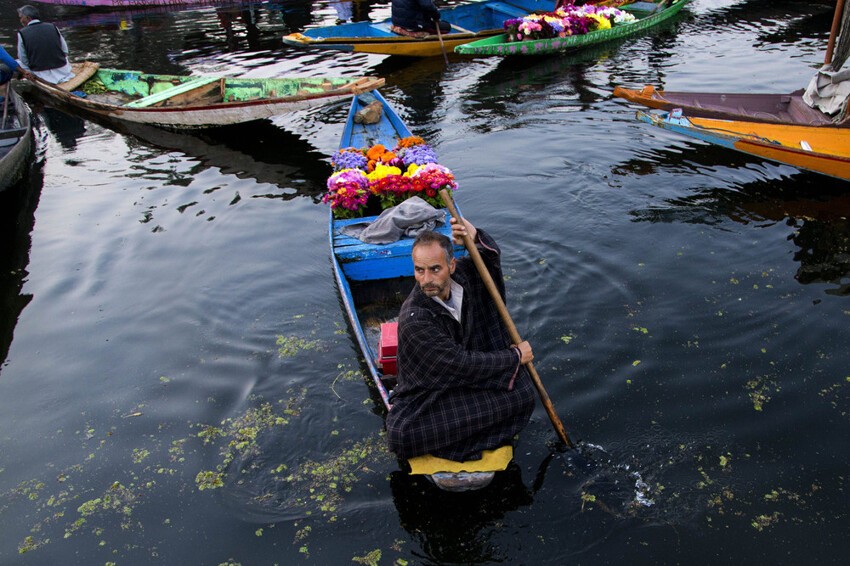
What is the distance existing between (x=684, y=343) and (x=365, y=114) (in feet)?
20.7

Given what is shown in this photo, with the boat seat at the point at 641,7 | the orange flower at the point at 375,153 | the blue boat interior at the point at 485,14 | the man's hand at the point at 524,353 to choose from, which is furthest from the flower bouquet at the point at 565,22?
the man's hand at the point at 524,353

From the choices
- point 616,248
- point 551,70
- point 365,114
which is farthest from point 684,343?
point 551,70

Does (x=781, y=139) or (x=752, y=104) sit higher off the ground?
(x=752, y=104)

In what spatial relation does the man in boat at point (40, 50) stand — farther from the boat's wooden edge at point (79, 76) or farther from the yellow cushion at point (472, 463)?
the yellow cushion at point (472, 463)

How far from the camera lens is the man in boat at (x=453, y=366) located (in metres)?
3.86

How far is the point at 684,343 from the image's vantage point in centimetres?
603

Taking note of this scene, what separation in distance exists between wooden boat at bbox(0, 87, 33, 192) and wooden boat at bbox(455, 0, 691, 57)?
28.2 ft

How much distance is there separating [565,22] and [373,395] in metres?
12.9

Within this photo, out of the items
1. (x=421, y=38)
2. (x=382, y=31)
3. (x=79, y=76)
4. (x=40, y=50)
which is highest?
(x=40, y=50)

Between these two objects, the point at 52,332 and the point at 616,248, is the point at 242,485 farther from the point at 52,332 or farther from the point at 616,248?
the point at 616,248

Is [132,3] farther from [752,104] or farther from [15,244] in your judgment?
[752,104]

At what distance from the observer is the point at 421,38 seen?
15453 mm

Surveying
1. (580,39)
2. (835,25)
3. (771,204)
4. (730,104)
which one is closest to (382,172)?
(771,204)

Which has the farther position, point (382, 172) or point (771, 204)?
point (771, 204)
